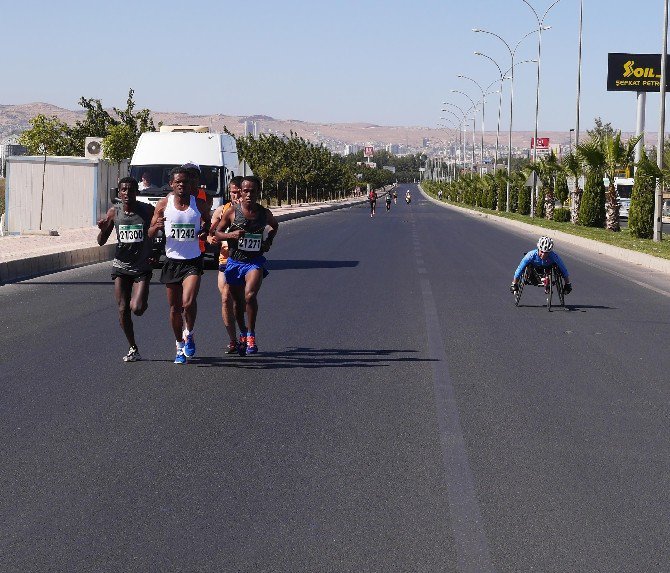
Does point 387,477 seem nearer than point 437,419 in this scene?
Yes

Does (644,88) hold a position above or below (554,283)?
above

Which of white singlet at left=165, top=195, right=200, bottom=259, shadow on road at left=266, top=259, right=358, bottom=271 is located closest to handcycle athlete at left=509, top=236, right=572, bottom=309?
white singlet at left=165, top=195, right=200, bottom=259

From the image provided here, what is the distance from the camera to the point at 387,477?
22.8ft

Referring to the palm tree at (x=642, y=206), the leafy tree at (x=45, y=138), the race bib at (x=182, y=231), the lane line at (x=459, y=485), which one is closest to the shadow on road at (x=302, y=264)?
the race bib at (x=182, y=231)

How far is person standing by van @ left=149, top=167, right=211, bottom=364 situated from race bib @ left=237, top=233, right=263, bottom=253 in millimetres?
425

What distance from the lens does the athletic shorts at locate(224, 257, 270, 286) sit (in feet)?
38.6

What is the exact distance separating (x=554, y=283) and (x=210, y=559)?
1244 centimetres

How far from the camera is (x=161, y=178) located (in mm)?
26453

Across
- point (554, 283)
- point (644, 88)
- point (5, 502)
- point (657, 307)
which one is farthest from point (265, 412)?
point (644, 88)

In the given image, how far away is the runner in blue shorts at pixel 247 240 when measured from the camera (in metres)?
11.6

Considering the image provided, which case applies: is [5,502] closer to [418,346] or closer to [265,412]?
[265,412]

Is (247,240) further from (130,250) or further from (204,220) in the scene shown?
(130,250)

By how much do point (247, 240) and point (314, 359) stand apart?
1.29 m

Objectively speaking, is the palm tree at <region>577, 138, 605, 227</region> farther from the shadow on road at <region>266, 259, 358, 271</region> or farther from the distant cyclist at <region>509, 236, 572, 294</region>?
the distant cyclist at <region>509, 236, 572, 294</region>
